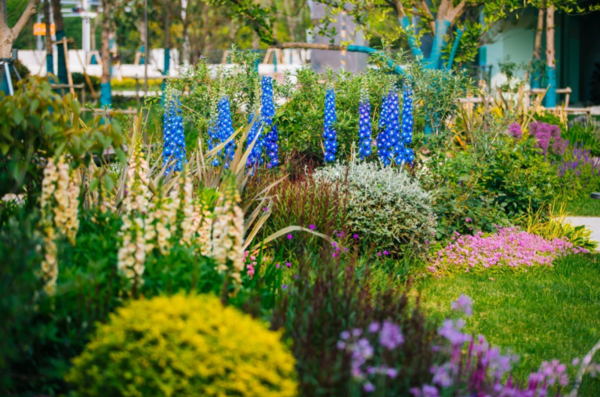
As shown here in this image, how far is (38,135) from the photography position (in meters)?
3.57

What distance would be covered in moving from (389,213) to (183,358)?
330 cm

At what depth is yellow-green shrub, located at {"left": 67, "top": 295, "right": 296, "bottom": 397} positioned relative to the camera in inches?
85.4

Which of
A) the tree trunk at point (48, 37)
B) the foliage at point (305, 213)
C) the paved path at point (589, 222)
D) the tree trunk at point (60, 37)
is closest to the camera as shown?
the foliage at point (305, 213)

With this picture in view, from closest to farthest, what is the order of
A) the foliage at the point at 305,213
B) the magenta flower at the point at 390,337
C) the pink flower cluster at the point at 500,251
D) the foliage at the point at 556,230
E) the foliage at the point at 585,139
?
the magenta flower at the point at 390,337, the foliage at the point at 305,213, the pink flower cluster at the point at 500,251, the foliage at the point at 556,230, the foliage at the point at 585,139

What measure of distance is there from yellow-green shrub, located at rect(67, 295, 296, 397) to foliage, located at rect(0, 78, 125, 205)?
117 cm

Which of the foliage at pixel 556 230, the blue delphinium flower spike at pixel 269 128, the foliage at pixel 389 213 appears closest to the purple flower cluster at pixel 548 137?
the foliage at pixel 556 230

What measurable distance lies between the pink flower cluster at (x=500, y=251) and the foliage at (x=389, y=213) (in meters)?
0.28

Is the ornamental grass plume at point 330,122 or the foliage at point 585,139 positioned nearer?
the ornamental grass plume at point 330,122

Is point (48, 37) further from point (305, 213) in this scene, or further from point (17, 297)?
point (17, 297)

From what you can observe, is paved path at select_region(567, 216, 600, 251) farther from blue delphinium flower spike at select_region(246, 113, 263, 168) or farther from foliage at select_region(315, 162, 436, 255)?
blue delphinium flower spike at select_region(246, 113, 263, 168)

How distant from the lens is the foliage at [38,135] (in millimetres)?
3258

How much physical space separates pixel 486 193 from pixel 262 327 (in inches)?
182

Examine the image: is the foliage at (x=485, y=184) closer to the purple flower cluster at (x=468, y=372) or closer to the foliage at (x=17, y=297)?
the purple flower cluster at (x=468, y=372)

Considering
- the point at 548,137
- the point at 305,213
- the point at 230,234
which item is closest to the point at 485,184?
the point at 305,213
